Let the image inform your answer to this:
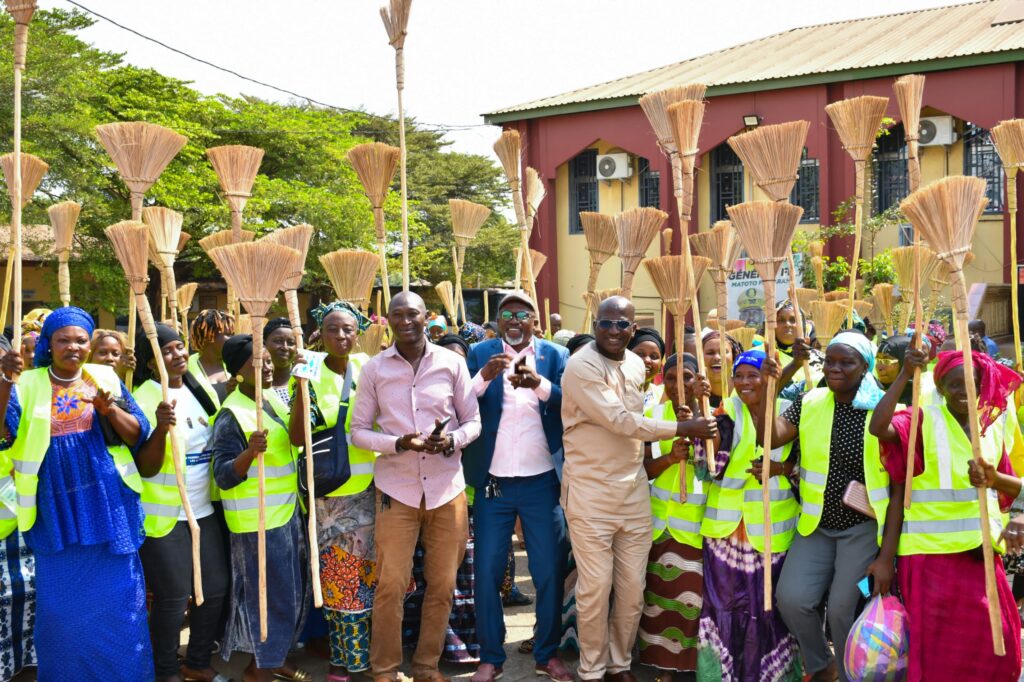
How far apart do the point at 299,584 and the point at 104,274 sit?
15506mm

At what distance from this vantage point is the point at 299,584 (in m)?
5.12

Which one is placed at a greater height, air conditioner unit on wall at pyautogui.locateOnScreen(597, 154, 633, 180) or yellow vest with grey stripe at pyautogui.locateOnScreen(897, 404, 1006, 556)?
air conditioner unit on wall at pyautogui.locateOnScreen(597, 154, 633, 180)

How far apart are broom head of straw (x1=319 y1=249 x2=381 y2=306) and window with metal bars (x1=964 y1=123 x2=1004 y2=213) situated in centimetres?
1402

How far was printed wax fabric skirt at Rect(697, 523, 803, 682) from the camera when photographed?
469cm

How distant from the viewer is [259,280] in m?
4.59

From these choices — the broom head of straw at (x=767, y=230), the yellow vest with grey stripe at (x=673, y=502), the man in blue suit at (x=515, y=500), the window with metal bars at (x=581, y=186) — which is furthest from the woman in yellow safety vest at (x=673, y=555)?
the window with metal bars at (x=581, y=186)

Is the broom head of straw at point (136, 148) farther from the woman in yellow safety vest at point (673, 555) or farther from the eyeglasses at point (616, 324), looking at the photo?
the woman in yellow safety vest at point (673, 555)

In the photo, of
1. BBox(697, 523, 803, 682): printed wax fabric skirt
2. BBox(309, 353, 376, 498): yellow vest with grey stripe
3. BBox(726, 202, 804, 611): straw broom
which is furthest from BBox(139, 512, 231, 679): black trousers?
BBox(726, 202, 804, 611): straw broom

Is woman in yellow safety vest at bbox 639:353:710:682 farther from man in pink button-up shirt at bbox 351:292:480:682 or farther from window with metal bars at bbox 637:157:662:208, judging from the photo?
window with metal bars at bbox 637:157:662:208

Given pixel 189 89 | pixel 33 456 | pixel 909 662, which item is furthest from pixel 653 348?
pixel 189 89

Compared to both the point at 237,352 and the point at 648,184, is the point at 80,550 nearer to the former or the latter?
the point at 237,352

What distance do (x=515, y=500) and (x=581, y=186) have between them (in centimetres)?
1776

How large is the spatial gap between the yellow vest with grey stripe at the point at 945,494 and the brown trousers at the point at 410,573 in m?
2.04

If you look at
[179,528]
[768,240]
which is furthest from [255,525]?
[768,240]
